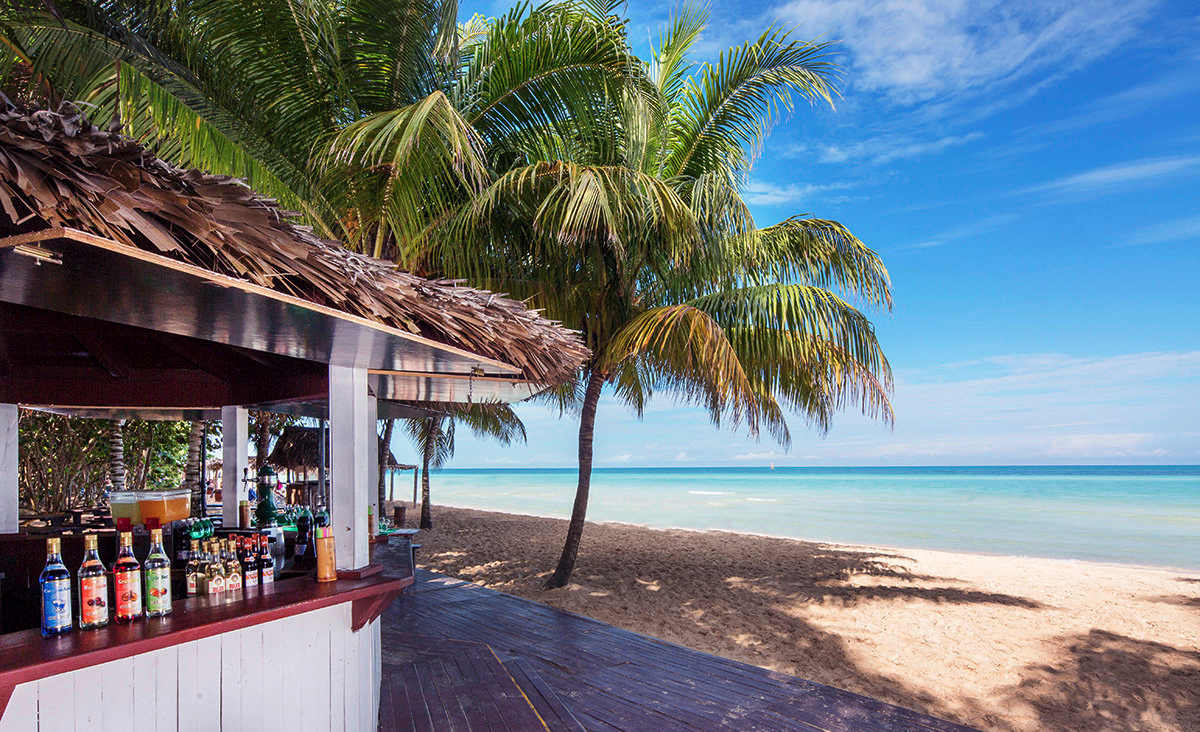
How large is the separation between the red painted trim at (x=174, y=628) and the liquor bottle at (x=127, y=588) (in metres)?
0.03

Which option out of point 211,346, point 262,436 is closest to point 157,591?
point 211,346

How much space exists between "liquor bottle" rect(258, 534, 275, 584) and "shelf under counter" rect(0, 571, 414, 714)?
3cm

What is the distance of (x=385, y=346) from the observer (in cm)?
A: 230

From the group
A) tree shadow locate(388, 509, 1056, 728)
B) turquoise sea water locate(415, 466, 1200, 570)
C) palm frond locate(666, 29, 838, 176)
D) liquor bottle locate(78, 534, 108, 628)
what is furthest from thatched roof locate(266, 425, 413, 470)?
turquoise sea water locate(415, 466, 1200, 570)

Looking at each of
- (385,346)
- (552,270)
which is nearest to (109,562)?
(385,346)

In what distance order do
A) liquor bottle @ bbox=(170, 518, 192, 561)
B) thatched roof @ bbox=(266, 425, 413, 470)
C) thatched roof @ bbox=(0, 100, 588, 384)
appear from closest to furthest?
thatched roof @ bbox=(0, 100, 588, 384), liquor bottle @ bbox=(170, 518, 192, 561), thatched roof @ bbox=(266, 425, 413, 470)

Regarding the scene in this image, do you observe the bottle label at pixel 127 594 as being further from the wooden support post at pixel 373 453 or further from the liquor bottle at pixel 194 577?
the wooden support post at pixel 373 453

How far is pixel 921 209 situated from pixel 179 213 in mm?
43412

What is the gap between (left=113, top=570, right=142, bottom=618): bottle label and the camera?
179 centimetres

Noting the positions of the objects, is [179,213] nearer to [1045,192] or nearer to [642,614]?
[642,614]

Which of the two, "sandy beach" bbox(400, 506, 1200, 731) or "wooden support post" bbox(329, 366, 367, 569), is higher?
"wooden support post" bbox(329, 366, 367, 569)

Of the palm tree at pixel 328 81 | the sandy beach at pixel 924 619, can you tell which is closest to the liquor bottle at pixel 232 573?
the palm tree at pixel 328 81

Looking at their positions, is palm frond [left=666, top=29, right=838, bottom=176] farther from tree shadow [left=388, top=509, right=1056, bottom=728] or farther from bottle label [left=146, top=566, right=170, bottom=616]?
bottle label [left=146, top=566, right=170, bottom=616]

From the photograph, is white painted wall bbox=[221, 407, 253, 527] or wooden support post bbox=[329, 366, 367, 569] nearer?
wooden support post bbox=[329, 366, 367, 569]
